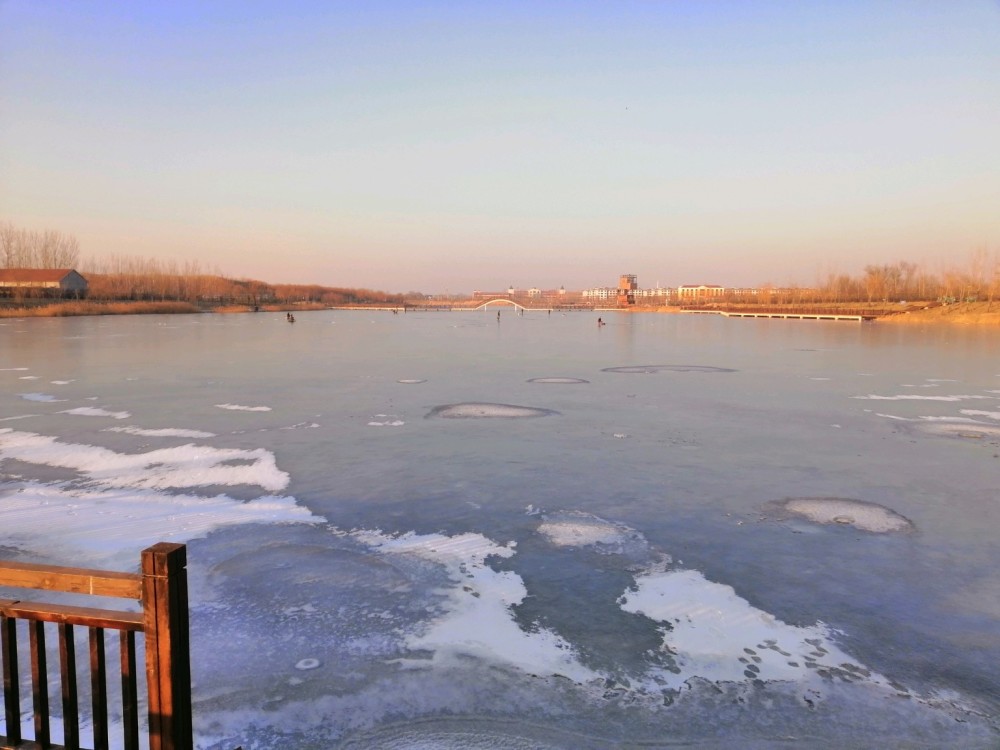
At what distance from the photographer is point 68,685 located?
96.7 inches

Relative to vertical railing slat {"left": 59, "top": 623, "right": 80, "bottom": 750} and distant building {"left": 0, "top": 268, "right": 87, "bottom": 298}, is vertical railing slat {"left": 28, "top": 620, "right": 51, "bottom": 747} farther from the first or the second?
distant building {"left": 0, "top": 268, "right": 87, "bottom": 298}

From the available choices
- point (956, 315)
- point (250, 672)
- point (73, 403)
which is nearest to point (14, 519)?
point (250, 672)

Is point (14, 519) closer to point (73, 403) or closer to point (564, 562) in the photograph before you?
point (564, 562)

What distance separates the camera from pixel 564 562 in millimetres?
5305

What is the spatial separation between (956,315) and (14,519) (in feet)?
233

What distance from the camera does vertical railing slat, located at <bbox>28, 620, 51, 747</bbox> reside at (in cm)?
242

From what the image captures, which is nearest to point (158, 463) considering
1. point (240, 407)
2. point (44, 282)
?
point (240, 407)

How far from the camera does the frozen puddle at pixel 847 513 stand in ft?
20.3

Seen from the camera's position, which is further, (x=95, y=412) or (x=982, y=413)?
(x=982, y=413)

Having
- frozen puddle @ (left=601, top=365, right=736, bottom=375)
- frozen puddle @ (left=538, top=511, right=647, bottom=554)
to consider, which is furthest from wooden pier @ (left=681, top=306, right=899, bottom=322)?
frozen puddle @ (left=538, top=511, right=647, bottom=554)

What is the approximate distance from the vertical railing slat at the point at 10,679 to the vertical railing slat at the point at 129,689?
1.44ft

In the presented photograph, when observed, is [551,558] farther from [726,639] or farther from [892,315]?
[892,315]

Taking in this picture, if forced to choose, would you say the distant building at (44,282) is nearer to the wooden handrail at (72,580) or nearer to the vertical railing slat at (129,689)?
the wooden handrail at (72,580)

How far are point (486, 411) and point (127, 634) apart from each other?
10.2 m
